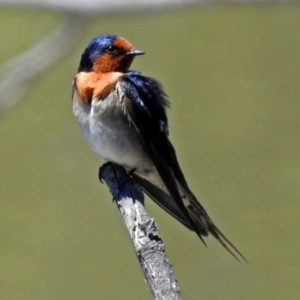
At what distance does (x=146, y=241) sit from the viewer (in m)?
2.81

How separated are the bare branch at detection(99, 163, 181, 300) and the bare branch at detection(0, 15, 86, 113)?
0.36 meters

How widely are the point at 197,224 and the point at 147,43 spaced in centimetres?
300

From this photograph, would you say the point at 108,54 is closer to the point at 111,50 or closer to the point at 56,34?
the point at 111,50

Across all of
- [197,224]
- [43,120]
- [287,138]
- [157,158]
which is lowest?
[197,224]

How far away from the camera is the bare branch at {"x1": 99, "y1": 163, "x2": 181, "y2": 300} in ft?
8.71

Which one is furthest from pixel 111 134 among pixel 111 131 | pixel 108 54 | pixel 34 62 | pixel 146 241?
pixel 146 241

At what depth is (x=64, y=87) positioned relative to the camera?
19.2ft

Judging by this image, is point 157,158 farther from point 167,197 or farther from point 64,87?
point 64,87

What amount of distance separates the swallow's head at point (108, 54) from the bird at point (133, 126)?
0.07 feet

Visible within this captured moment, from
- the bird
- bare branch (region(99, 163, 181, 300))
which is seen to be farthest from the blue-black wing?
bare branch (region(99, 163, 181, 300))

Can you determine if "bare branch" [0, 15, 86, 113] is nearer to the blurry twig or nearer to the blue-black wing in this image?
the blurry twig

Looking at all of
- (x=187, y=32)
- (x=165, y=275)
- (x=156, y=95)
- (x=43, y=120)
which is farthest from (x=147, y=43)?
(x=165, y=275)

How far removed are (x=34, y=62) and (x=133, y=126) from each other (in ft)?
1.31

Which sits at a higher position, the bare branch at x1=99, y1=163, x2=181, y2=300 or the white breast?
the white breast
